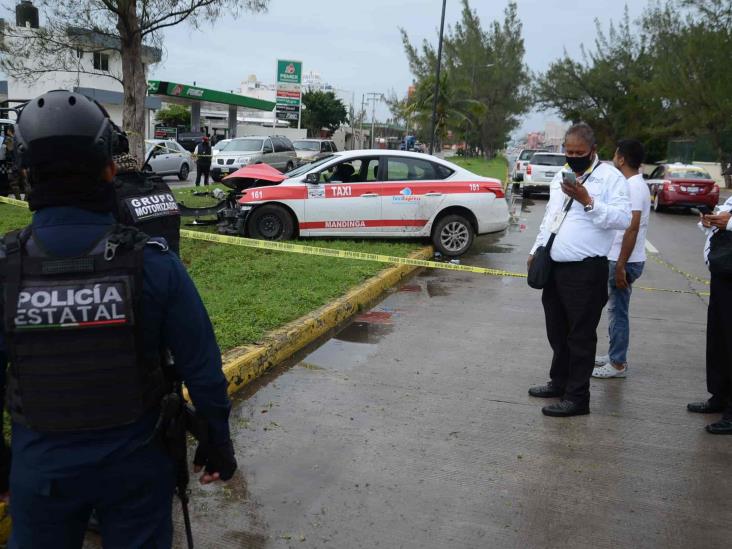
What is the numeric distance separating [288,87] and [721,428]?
5502cm

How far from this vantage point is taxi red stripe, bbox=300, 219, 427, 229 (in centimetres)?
1087

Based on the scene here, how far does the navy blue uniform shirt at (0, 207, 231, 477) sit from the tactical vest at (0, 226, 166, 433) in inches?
1.6

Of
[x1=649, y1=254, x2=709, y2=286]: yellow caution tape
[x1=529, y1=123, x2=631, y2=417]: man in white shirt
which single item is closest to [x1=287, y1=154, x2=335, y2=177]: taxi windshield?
[x1=649, y1=254, x2=709, y2=286]: yellow caution tape

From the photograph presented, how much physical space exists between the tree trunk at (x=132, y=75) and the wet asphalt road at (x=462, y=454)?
881 cm

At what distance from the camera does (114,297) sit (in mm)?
1876

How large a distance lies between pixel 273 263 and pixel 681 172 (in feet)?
53.2

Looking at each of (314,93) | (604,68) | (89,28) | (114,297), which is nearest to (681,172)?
(89,28)

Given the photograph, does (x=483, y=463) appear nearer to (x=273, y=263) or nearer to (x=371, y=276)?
(x=371, y=276)

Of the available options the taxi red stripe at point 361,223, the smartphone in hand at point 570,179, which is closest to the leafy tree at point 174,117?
the taxi red stripe at point 361,223

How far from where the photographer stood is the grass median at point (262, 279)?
612 cm

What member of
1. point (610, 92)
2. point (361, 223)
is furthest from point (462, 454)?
point (610, 92)

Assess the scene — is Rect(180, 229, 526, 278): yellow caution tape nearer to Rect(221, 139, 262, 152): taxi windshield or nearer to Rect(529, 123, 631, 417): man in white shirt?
Rect(529, 123, 631, 417): man in white shirt

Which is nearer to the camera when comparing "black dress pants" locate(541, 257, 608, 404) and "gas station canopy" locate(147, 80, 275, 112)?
"black dress pants" locate(541, 257, 608, 404)

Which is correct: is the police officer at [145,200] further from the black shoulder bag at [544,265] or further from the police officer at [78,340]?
the black shoulder bag at [544,265]
